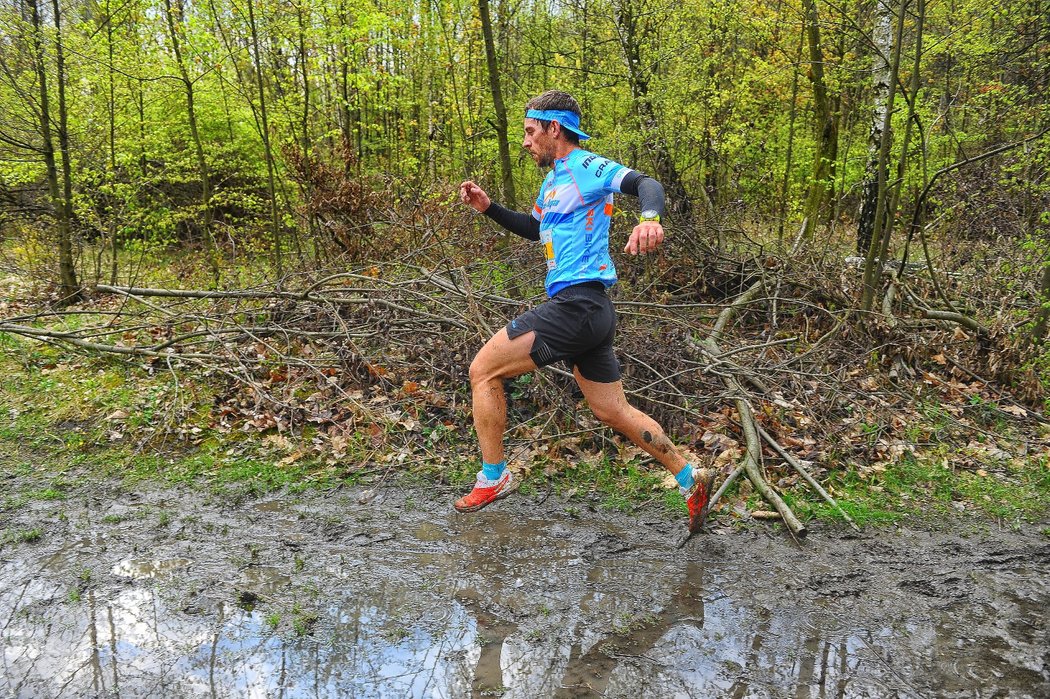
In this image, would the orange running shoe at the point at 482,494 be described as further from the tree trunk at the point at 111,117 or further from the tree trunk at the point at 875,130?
the tree trunk at the point at 875,130

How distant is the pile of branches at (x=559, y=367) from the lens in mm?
5500

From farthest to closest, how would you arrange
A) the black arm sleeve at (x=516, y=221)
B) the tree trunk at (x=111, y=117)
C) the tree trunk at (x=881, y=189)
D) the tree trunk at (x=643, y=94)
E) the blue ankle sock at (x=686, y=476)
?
the tree trunk at (x=643, y=94), the tree trunk at (x=111, y=117), the tree trunk at (x=881, y=189), the black arm sleeve at (x=516, y=221), the blue ankle sock at (x=686, y=476)

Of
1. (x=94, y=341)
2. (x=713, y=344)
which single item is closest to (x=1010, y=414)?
(x=713, y=344)

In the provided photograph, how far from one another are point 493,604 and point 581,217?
6.96 ft

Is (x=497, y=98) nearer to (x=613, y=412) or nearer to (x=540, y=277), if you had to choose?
(x=540, y=277)

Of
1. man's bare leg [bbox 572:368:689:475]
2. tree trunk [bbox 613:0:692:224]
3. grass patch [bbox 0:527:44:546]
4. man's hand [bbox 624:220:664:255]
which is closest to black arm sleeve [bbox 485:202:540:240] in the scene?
man's bare leg [bbox 572:368:689:475]

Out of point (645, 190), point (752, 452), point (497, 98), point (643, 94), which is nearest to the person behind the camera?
point (645, 190)

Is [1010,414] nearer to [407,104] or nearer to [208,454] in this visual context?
[208,454]

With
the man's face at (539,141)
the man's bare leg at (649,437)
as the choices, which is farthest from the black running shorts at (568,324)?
the man's face at (539,141)

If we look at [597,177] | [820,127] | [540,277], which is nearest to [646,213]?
[597,177]

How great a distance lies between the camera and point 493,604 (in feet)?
11.5

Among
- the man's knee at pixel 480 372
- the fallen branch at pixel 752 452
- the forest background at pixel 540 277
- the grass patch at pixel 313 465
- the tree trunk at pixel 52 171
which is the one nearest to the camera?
the man's knee at pixel 480 372

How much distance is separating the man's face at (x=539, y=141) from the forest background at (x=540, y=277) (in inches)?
78.7

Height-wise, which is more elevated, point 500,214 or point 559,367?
point 500,214
